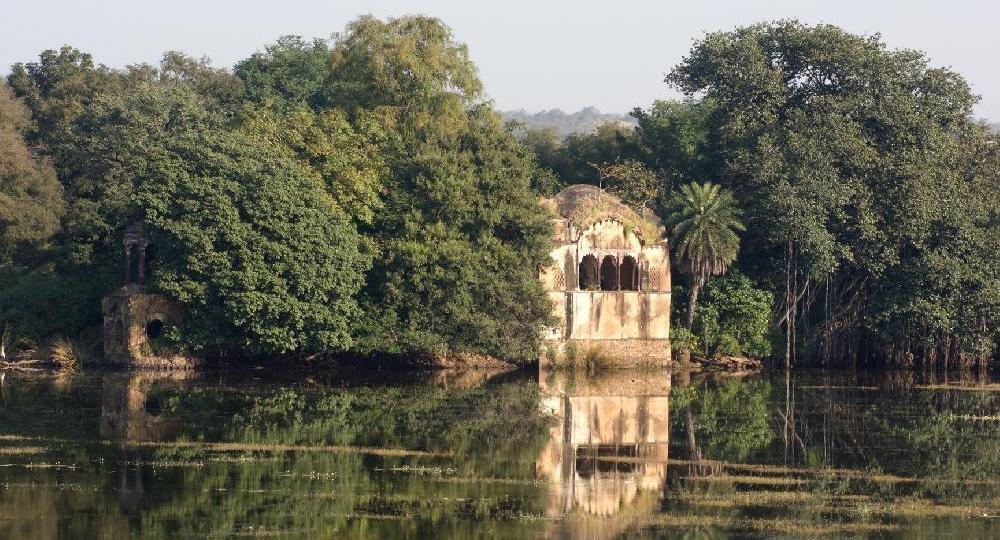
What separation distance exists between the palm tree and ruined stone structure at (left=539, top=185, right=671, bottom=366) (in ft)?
2.35

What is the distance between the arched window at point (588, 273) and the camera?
46.8 metres

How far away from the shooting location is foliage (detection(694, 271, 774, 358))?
4641 centimetres

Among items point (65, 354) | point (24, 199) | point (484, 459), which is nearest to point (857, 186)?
point (484, 459)

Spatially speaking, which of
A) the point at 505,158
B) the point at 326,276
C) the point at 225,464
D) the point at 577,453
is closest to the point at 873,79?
the point at 505,158

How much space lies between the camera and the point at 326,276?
41.3 metres

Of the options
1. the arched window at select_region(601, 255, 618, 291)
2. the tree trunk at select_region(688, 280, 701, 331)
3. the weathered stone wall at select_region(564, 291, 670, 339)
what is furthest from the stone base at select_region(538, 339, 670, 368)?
the arched window at select_region(601, 255, 618, 291)

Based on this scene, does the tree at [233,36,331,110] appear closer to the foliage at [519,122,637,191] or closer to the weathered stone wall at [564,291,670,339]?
the foliage at [519,122,637,191]

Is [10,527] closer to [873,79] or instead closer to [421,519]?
[421,519]

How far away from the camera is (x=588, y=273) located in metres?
47.4

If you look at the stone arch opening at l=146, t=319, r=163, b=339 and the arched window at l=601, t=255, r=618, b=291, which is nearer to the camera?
the stone arch opening at l=146, t=319, r=163, b=339

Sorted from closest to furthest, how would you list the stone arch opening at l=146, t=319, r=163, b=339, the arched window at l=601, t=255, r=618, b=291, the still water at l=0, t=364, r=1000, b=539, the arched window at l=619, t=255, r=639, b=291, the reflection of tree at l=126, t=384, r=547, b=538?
the reflection of tree at l=126, t=384, r=547, b=538 → the still water at l=0, t=364, r=1000, b=539 → the stone arch opening at l=146, t=319, r=163, b=339 → the arched window at l=619, t=255, r=639, b=291 → the arched window at l=601, t=255, r=618, b=291

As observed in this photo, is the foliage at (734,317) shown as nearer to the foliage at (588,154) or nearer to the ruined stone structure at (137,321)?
the foliage at (588,154)

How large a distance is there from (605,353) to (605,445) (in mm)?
16317

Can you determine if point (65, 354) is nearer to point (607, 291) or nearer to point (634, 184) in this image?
point (607, 291)
